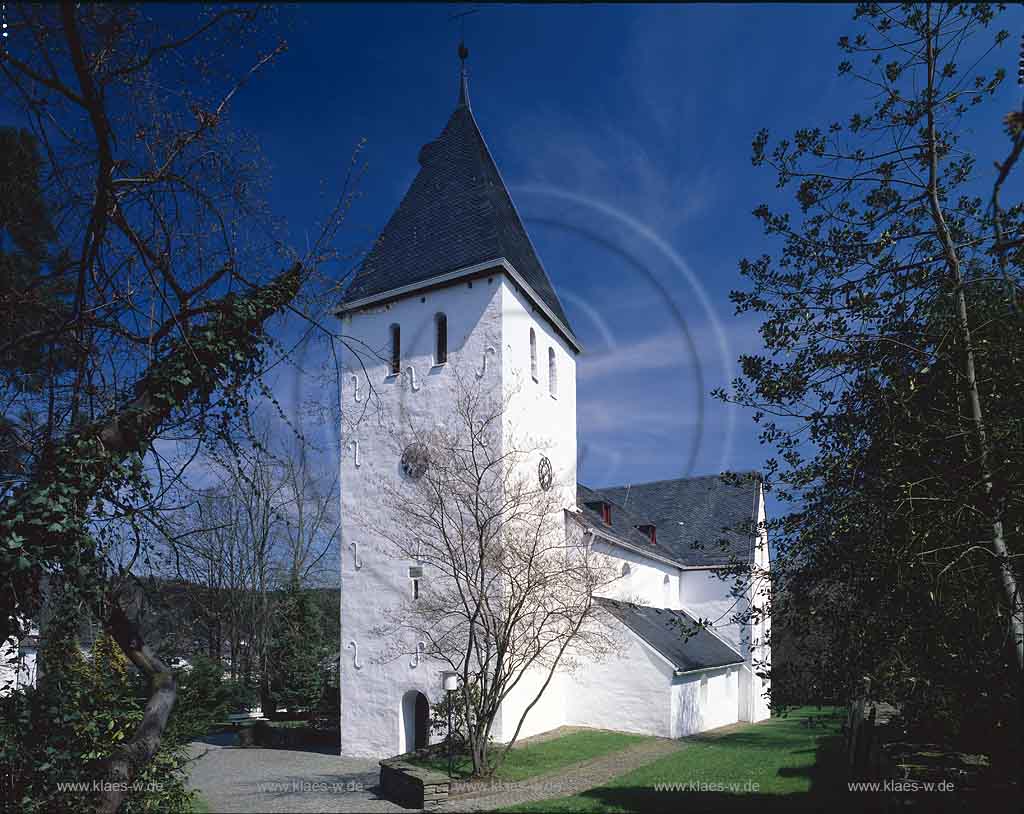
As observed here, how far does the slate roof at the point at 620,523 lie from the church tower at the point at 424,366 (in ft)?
14.5

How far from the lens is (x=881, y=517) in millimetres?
7426

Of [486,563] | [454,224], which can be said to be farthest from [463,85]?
[486,563]

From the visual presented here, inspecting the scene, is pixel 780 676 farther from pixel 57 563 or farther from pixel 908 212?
pixel 57 563

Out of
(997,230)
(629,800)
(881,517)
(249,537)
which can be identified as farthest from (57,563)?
(249,537)

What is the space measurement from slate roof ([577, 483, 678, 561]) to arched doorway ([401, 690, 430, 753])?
9.34 metres

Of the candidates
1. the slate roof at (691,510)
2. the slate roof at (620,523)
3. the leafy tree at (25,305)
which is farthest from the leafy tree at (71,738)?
the slate roof at (691,510)

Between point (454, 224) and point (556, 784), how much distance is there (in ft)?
56.6

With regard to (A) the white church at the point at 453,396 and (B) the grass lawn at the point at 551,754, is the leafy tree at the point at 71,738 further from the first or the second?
(A) the white church at the point at 453,396

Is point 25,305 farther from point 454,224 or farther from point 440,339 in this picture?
point 454,224

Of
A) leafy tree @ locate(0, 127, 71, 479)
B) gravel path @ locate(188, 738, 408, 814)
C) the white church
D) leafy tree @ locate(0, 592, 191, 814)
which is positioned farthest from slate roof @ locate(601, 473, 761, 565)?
leafy tree @ locate(0, 127, 71, 479)

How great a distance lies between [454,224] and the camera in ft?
79.4

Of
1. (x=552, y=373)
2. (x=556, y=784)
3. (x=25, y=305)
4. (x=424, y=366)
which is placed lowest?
(x=556, y=784)

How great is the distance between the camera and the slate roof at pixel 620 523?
96.8 feet

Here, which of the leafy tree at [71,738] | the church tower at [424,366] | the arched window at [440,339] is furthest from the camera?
the arched window at [440,339]
